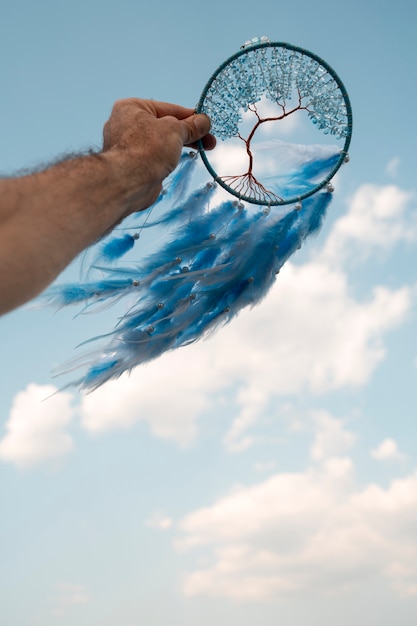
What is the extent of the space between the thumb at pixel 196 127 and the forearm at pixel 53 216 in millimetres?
744

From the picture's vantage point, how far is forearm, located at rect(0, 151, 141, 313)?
2.10 metres

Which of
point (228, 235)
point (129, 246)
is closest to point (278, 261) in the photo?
point (228, 235)

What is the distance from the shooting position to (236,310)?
386cm

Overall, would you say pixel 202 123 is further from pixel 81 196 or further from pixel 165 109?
pixel 81 196

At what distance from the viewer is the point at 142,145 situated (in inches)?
114

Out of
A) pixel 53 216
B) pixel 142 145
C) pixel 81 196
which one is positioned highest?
pixel 142 145

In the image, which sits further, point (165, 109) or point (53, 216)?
point (165, 109)

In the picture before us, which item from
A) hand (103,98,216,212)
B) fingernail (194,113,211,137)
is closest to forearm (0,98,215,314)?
hand (103,98,216,212)

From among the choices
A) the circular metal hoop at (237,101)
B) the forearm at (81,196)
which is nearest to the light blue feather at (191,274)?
the circular metal hoop at (237,101)

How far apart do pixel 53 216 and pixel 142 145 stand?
74 cm

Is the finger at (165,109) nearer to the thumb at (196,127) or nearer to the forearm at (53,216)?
the thumb at (196,127)

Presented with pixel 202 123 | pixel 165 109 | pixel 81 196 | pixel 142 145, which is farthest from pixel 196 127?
pixel 81 196

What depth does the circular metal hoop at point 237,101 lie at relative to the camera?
384cm

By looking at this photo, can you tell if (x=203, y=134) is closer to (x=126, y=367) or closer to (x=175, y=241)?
(x=175, y=241)
